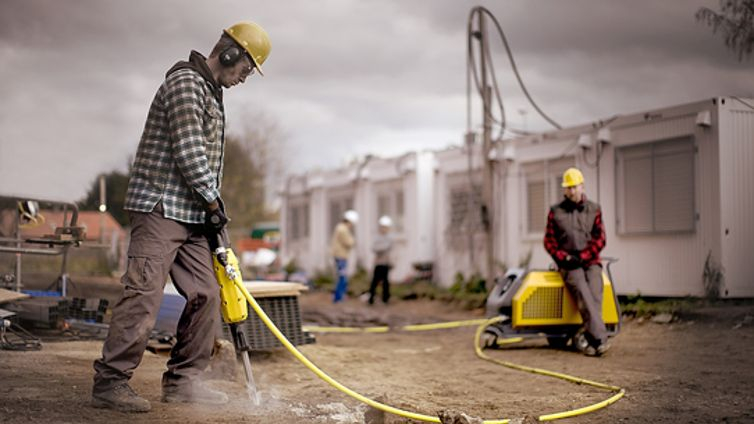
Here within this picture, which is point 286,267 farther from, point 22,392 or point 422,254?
point 22,392

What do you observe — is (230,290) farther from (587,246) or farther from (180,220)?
(587,246)

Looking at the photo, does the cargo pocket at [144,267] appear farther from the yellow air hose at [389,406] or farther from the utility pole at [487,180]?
the utility pole at [487,180]

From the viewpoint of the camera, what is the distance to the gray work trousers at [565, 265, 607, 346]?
26.9 ft

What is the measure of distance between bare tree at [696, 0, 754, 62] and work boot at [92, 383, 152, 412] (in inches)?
312

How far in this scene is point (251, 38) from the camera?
185 inches

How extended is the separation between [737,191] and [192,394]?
876cm

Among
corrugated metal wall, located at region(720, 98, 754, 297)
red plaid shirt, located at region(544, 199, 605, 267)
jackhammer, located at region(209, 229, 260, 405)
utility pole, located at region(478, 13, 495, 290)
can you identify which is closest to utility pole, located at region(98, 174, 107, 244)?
red plaid shirt, located at region(544, 199, 605, 267)

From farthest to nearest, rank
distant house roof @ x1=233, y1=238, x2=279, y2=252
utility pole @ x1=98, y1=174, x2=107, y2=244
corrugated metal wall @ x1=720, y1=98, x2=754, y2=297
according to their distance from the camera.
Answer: distant house roof @ x1=233, y1=238, x2=279, y2=252, corrugated metal wall @ x1=720, y1=98, x2=754, y2=297, utility pole @ x1=98, y1=174, x2=107, y2=244

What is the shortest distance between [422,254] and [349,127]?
3.11 metres

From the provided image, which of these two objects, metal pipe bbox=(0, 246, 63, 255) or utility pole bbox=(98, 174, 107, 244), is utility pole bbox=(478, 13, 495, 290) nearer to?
utility pole bbox=(98, 174, 107, 244)

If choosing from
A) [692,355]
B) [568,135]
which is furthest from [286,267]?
[692,355]

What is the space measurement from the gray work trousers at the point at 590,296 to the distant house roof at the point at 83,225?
476 cm

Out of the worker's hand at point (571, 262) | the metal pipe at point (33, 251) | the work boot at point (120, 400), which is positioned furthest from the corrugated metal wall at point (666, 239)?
the work boot at point (120, 400)

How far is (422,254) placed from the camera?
18.9 metres
